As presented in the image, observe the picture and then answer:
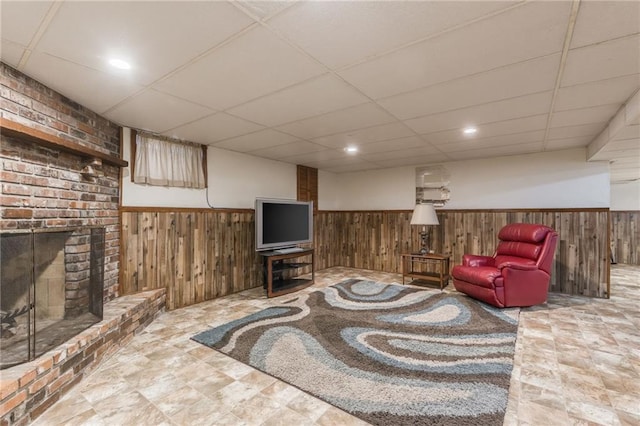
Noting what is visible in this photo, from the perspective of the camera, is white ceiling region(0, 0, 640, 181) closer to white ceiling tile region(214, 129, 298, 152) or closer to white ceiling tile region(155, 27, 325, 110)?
white ceiling tile region(155, 27, 325, 110)

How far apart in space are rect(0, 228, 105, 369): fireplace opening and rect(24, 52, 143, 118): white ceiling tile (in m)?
1.08

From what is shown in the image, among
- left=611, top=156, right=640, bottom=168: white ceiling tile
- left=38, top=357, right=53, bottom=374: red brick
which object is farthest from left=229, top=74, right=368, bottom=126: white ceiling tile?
left=611, top=156, right=640, bottom=168: white ceiling tile

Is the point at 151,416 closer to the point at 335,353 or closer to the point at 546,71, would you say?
the point at 335,353

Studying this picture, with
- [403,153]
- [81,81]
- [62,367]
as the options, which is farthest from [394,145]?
[62,367]

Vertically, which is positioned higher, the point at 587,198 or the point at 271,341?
the point at 587,198

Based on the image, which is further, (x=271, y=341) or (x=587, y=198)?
(x=587, y=198)

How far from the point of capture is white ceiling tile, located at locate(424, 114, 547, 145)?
3.06 metres

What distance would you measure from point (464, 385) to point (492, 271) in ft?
6.90

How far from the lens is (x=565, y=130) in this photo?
338 cm

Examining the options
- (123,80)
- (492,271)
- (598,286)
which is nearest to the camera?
(123,80)

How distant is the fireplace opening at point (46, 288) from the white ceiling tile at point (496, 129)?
371 cm

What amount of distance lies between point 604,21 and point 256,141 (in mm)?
3311

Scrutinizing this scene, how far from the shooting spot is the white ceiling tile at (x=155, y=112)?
2.49 m

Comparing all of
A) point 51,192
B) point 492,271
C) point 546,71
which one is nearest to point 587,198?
point 492,271
